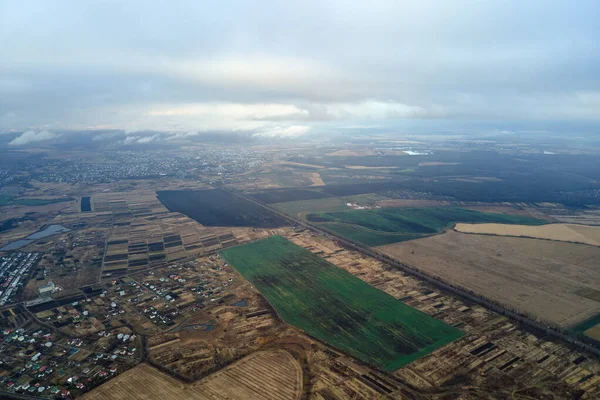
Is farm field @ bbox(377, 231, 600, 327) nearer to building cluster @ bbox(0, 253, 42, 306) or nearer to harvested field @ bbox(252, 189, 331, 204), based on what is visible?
harvested field @ bbox(252, 189, 331, 204)

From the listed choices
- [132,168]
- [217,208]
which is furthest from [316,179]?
[132,168]

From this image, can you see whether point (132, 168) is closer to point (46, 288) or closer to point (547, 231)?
point (46, 288)

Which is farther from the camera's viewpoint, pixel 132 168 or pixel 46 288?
pixel 132 168

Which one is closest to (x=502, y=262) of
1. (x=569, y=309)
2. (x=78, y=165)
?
(x=569, y=309)

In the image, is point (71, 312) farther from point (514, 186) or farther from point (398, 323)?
point (514, 186)

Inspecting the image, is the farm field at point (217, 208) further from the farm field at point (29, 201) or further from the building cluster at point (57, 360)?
the building cluster at point (57, 360)

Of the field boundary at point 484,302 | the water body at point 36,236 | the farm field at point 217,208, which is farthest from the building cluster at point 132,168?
the field boundary at point 484,302
